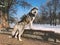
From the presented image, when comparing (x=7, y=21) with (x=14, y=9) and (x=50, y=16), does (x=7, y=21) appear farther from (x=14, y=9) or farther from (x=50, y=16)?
(x=50, y=16)

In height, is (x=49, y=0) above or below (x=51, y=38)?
above

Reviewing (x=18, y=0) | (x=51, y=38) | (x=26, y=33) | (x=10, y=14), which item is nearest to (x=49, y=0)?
(x=18, y=0)

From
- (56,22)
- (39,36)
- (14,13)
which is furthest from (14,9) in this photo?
(39,36)

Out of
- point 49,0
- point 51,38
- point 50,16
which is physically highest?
point 49,0

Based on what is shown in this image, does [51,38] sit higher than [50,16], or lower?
lower

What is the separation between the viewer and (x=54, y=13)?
54.1 feet

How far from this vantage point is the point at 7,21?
16.8 meters

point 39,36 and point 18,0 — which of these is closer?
point 39,36

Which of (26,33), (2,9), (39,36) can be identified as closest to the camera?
Answer: (39,36)

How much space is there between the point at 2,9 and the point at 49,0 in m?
4.36

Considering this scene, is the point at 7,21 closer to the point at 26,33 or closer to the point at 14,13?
the point at 14,13

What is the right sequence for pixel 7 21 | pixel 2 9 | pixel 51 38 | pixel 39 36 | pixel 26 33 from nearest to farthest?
1. pixel 51 38
2. pixel 39 36
3. pixel 26 33
4. pixel 2 9
5. pixel 7 21

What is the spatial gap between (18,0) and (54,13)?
11.9ft

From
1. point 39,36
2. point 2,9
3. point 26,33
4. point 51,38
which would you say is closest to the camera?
point 51,38
